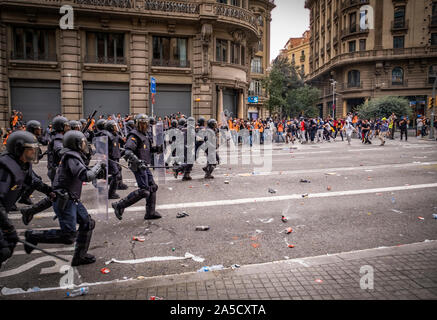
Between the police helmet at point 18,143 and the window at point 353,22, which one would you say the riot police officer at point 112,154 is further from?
the window at point 353,22

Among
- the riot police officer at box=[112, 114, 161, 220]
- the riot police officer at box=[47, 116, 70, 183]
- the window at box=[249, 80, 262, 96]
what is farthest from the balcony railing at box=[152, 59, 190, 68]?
the window at box=[249, 80, 262, 96]

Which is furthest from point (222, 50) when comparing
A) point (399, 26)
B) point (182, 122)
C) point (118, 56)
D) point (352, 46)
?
point (399, 26)

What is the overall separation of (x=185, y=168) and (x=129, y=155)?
4156 millimetres

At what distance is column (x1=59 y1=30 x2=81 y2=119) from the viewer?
22.2 m

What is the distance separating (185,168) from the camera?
10055mm

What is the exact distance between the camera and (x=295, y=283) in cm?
351

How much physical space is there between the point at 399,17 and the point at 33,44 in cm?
4393

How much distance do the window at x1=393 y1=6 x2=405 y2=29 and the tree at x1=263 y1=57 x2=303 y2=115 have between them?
14.0 metres

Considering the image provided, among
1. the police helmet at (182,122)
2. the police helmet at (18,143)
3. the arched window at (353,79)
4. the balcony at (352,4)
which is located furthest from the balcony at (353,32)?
the police helmet at (18,143)

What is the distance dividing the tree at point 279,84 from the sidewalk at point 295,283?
35271 millimetres

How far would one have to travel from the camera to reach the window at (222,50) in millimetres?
25344

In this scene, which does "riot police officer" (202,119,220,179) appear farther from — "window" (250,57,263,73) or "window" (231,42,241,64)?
"window" (250,57,263,73)

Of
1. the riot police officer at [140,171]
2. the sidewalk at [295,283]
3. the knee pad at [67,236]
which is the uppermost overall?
the riot police officer at [140,171]
